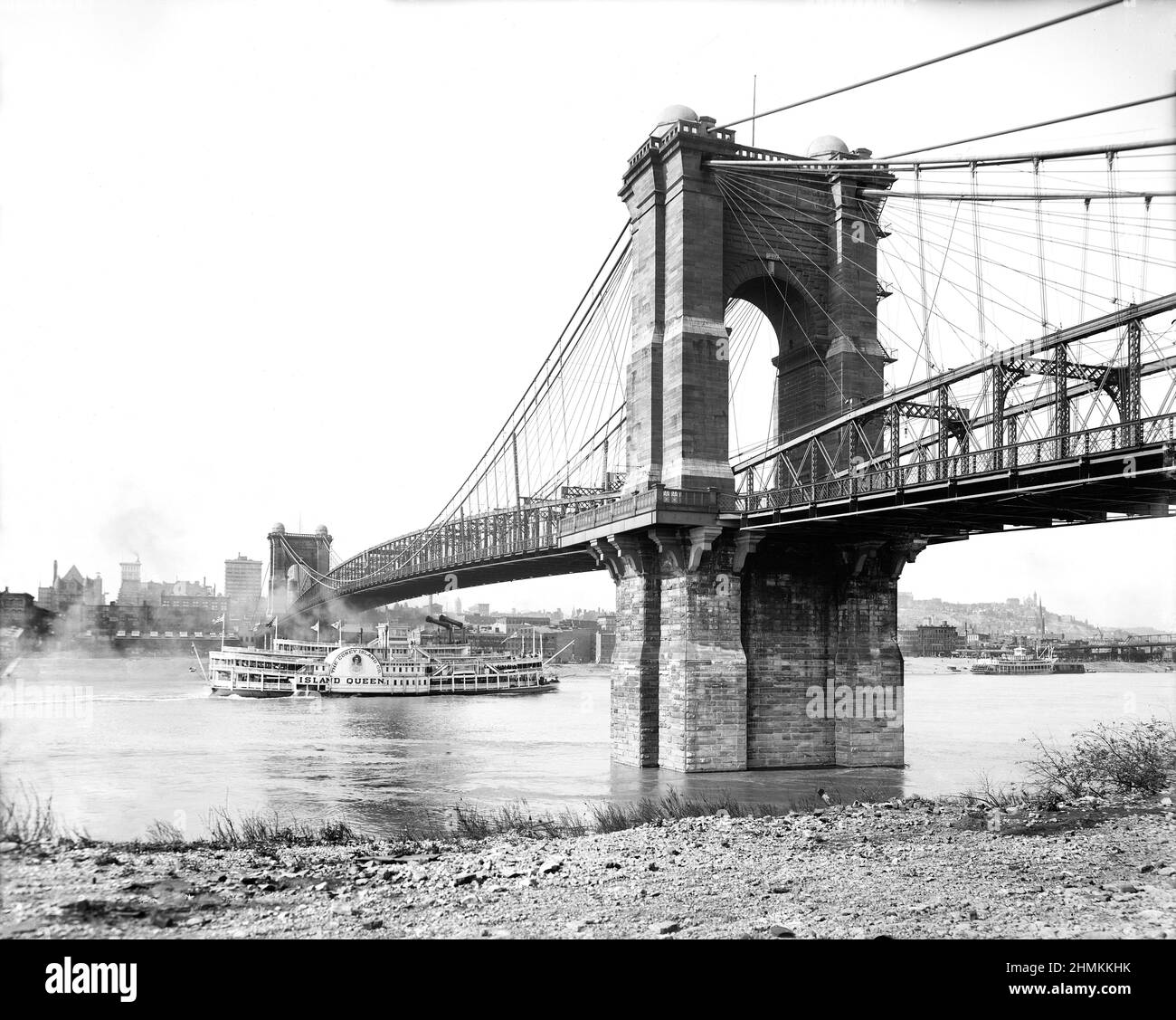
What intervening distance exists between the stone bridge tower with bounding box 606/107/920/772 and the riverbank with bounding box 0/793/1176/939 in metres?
16.7

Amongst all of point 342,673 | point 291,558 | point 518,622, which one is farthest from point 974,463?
point 518,622

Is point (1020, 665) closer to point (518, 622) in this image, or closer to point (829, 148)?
point (518, 622)

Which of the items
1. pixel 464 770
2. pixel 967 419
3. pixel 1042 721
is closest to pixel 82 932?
pixel 967 419

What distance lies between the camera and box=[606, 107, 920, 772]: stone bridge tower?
34.8m

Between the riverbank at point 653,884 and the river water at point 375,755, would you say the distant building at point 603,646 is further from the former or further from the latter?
the riverbank at point 653,884

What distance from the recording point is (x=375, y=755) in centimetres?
4538

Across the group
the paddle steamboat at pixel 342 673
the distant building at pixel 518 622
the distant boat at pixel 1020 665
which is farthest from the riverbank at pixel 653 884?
the distant building at pixel 518 622

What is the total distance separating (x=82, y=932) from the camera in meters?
10.1

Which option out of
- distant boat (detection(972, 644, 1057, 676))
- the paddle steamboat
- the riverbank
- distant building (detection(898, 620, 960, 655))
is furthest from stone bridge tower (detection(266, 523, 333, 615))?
the riverbank

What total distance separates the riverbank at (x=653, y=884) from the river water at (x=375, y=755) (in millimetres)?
8409

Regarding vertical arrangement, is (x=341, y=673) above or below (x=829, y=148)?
below

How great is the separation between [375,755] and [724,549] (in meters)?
20.6

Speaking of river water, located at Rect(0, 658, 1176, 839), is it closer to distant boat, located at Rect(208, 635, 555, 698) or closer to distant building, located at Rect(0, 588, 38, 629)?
distant boat, located at Rect(208, 635, 555, 698)
